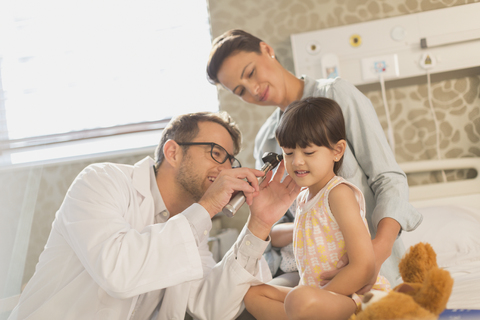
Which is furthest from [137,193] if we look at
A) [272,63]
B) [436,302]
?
[436,302]

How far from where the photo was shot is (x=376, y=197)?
126cm

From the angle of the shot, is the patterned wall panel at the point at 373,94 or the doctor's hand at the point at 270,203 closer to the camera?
the doctor's hand at the point at 270,203

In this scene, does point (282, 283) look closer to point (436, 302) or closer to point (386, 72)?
point (436, 302)

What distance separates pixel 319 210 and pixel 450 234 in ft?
3.06

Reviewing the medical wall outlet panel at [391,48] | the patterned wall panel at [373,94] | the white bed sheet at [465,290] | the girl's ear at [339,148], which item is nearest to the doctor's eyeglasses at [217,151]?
the girl's ear at [339,148]

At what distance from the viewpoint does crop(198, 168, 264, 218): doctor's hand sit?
1108 mm

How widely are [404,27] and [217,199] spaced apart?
67.2 inches

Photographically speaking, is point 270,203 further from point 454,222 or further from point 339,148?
point 454,222

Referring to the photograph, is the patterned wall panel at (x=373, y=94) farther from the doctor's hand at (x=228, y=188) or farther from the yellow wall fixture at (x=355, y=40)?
the doctor's hand at (x=228, y=188)

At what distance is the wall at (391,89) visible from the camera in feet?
7.23

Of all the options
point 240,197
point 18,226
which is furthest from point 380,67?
point 18,226

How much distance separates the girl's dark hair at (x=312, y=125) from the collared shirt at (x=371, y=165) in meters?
0.20

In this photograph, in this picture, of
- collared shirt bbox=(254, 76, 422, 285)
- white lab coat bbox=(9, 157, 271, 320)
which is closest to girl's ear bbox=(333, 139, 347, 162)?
collared shirt bbox=(254, 76, 422, 285)

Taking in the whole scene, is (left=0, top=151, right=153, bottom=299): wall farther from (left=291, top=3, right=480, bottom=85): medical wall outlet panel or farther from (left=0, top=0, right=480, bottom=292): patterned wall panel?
(left=291, top=3, right=480, bottom=85): medical wall outlet panel
